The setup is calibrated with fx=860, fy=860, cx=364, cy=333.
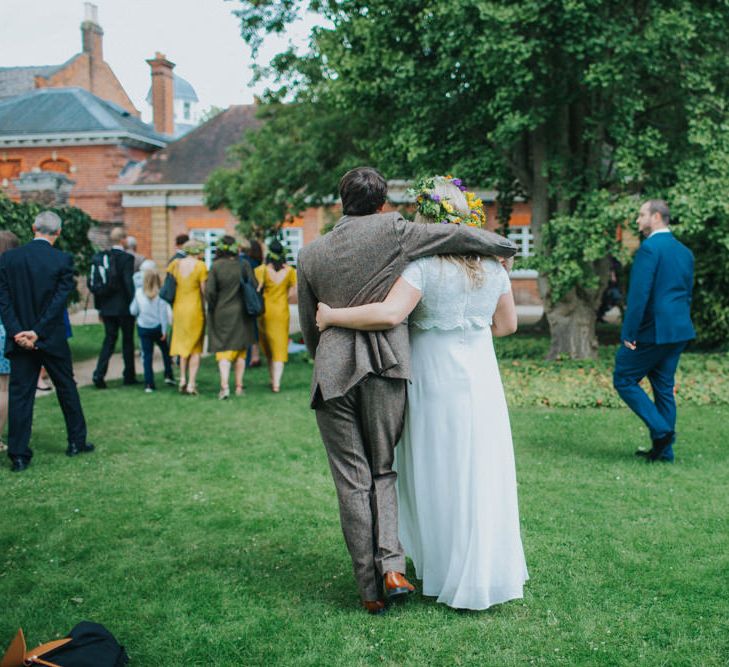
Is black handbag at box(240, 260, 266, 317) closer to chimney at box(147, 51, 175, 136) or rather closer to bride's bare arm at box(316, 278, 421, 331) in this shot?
bride's bare arm at box(316, 278, 421, 331)

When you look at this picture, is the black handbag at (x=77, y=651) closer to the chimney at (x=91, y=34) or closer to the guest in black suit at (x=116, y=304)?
the guest in black suit at (x=116, y=304)

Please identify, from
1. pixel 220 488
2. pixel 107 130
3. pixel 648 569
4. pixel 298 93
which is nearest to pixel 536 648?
pixel 648 569

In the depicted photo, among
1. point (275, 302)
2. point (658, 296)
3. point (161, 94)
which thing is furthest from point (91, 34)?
point (658, 296)

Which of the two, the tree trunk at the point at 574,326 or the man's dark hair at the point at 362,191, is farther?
the tree trunk at the point at 574,326

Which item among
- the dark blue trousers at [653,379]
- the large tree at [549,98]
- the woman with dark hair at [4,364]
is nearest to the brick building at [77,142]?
the large tree at [549,98]

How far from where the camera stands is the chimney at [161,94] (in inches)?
1448

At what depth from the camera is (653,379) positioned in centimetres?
747

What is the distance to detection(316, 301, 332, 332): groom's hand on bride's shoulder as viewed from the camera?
4.25m

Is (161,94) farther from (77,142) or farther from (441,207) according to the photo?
(441,207)

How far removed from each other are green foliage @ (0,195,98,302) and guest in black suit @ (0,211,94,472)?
552cm

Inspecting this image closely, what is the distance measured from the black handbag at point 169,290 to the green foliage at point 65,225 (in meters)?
2.07

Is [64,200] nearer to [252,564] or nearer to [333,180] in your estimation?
[333,180]

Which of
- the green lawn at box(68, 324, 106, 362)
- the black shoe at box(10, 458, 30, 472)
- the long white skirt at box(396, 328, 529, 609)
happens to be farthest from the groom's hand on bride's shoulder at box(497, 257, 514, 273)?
the green lawn at box(68, 324, 106, 362)

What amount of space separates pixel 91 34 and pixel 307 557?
3922cm
